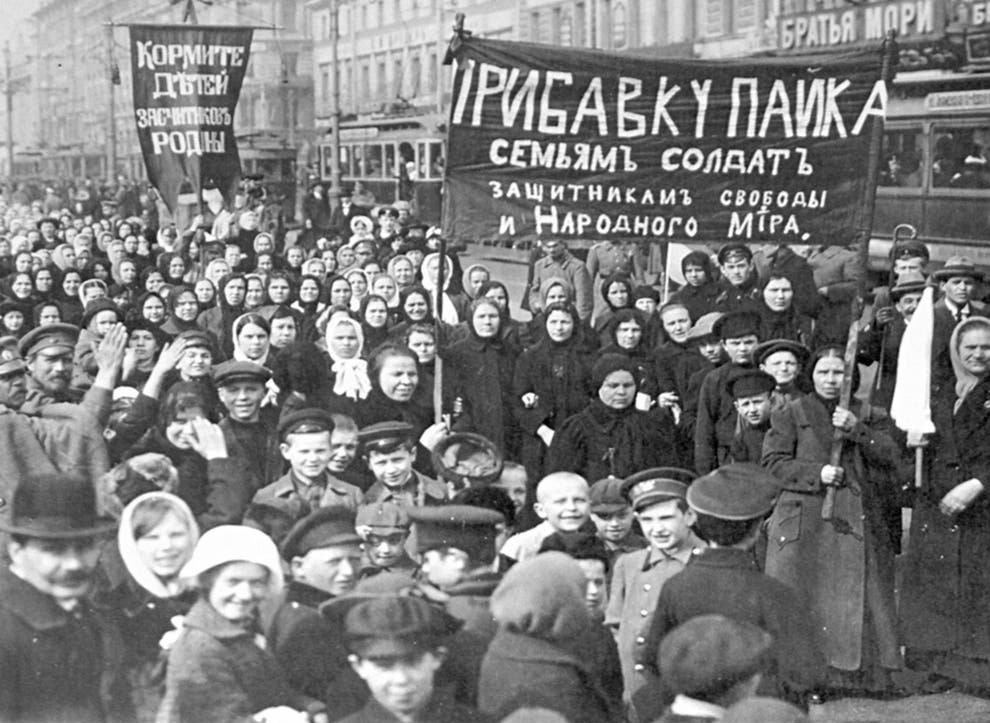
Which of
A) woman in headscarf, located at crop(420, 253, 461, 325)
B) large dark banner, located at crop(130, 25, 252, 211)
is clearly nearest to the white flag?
woman in headscarf, located at crop(420, 253, 461, 325)

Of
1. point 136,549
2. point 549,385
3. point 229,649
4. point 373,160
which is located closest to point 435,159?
point 373,160

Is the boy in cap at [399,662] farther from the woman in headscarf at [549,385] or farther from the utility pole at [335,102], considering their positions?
the utility pole at [335,102]

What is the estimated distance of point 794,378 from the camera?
213 inches

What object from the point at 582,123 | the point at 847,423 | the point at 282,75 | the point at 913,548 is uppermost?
the point at 282,75

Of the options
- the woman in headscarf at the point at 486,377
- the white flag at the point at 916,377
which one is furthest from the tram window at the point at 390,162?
the white flag at the point at 916,377

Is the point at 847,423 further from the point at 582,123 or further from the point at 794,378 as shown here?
the point at 582,123

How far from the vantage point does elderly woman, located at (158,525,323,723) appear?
A: 3.39 meters

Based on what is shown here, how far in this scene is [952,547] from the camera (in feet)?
17.2

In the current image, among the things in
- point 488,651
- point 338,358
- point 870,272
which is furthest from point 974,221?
point 488,651

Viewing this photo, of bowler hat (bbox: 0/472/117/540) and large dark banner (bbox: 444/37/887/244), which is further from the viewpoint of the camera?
large dark banner (bbox: 444/37/887/244)

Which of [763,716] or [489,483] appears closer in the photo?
[763,716]

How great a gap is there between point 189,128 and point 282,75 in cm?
787

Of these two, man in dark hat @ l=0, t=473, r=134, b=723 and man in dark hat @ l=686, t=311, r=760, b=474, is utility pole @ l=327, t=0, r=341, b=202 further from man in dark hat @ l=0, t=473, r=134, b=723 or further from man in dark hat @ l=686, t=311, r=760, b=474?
man in dark hat @ l=0, t=473, r=134, b=723

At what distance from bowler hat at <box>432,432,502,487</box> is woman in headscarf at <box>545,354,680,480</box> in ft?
2.21
